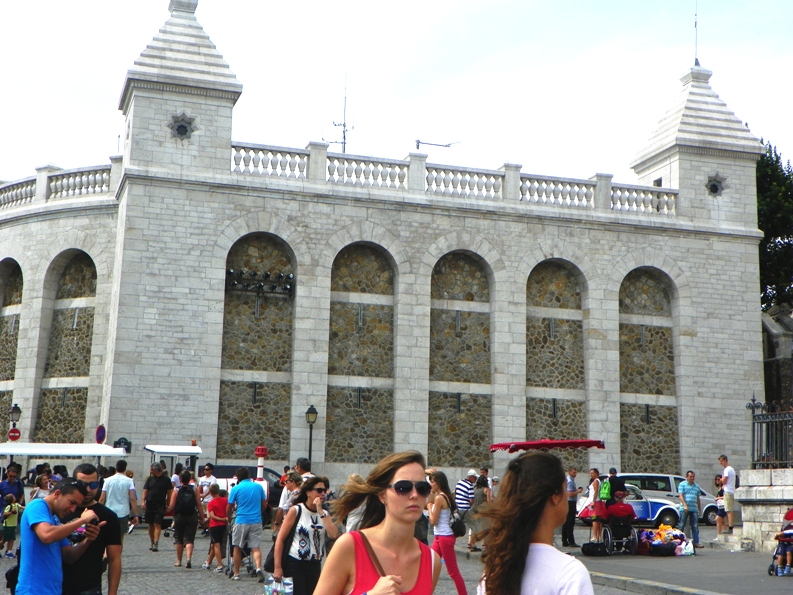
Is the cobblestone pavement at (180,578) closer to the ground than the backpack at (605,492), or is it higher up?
closer to the ground

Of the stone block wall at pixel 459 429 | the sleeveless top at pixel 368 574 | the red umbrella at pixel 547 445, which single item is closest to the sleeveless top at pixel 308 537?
the sleeveless top at pixel 368 574

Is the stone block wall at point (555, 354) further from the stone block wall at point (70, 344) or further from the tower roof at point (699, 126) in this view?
the stone block wall at point (70, 344)

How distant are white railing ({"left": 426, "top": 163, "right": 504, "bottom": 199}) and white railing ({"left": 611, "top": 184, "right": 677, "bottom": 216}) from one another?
11.2 feet

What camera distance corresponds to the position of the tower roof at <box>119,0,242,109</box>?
26.6 meters

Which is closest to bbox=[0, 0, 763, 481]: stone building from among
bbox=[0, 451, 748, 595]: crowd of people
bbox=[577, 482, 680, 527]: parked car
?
bbox=[577, 482, 680, 527]: parked car

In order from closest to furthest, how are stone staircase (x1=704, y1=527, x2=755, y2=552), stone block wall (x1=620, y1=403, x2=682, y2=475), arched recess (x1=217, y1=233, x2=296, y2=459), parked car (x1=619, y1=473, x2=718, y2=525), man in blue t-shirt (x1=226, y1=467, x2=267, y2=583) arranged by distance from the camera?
1. man in blue t-shirt (x1=226, y1=467, x2=267, y2=583)
2. stone staircase (x1=704, y1=527, x2=755, y2=552)
3. parked car (x1=619, y1=473, x2=718, y2=525)
4. arched recess (x1=217, y1=233, x2=296, y2=459)
5. stone block wall (x1=620, y1=403, x2=682, y2=475)

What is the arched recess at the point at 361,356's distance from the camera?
1057 inches

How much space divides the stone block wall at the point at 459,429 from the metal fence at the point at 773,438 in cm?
911

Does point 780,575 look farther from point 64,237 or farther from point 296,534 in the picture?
point 64,237

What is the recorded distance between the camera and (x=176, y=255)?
26.0 metres

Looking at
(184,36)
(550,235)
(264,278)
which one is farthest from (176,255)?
(550,235)

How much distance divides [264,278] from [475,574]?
12752 millimetres

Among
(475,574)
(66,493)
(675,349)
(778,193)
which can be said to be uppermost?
(778,193)

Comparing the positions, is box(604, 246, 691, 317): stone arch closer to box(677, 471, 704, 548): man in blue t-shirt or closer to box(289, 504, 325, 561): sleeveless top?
box(677, 471, 704, 548): man in blue t-shirt
